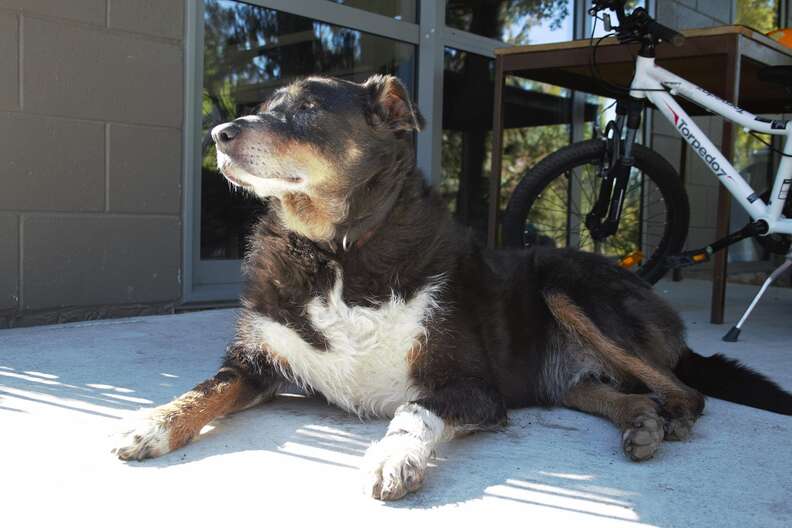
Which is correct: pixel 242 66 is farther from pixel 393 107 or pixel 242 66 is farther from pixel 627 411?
pixel 627 411

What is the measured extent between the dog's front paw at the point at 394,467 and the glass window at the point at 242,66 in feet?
10.3

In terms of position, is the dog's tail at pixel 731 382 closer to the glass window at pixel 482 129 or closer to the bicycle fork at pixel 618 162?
the bicycle fork at pixel 618 162

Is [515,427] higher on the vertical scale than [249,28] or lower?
lower

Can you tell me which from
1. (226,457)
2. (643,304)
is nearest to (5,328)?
(226,457)

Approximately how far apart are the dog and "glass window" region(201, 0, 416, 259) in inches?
86.4

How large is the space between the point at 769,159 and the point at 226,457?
8425mm

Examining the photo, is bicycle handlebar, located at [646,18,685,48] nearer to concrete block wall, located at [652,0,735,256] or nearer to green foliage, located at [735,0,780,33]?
concrete block wall, located at [652,0,735,256]

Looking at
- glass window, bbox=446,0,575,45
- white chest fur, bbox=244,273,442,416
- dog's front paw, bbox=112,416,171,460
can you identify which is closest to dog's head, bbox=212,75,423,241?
white chest fur, bbox=244,273,442,416

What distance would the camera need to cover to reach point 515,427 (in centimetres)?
249

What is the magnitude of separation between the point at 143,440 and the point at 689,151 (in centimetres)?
691

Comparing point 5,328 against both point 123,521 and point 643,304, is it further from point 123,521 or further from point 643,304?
point 643,304

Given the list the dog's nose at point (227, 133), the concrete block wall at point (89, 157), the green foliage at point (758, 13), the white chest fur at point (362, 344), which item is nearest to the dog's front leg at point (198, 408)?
the white chest fur at point (362, 344)

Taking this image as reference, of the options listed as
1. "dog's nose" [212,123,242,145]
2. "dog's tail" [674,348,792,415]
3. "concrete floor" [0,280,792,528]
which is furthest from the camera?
"dog's tail" [674,348,792,415]

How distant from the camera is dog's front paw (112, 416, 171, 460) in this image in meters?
2.01
